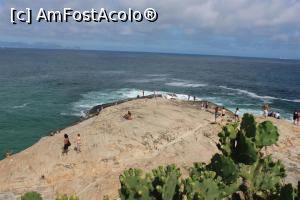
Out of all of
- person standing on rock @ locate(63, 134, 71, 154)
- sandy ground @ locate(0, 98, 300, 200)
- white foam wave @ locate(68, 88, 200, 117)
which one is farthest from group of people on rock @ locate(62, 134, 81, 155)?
white foam wave @ locate(68, 88, 200, 117)

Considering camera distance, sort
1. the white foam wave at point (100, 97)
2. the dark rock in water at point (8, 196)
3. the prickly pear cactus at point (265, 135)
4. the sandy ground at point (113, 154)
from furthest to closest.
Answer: the white foam wave at point (100, 97) < the sandy ground at point (113, 154) < the dark rock in water at point (8, 196) < the prickly pear cactus at point (265, 135)

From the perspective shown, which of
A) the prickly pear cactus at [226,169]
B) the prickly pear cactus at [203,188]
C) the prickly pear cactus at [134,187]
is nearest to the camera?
the prickly pear cactus at [203,188]

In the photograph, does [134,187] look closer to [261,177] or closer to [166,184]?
[166,184]

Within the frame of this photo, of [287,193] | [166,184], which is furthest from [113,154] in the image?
[287,193]

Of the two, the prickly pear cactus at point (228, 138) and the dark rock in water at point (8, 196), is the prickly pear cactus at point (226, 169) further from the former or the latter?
the dark rock in water at point (8, 196)

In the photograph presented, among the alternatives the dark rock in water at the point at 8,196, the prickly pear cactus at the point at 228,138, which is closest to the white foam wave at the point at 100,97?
the dark rock in water at the point at 8,196

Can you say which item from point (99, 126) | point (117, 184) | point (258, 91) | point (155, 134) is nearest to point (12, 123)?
point (99, 126)
